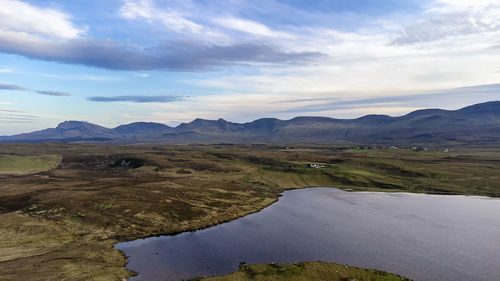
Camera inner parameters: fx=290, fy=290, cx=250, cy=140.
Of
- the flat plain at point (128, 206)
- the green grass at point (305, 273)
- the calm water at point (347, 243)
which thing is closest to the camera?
the green grass at point (305, 273)

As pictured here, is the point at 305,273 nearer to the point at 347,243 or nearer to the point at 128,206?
the point at 347,243

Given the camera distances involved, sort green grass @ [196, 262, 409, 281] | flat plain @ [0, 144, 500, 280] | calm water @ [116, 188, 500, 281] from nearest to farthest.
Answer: green grass @ [196, 262, 409, 281], calm water @ [116, 188, 500, 281], flat plain @ [0, 144, 500, 280]

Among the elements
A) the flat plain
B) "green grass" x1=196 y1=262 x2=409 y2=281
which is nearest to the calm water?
"green grass" x1=196 y1=262 x2=409 y2=281

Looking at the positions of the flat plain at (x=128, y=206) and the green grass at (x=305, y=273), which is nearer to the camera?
the green grass at (x=305, y=273)

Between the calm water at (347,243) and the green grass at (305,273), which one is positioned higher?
the green grass at (305,273)

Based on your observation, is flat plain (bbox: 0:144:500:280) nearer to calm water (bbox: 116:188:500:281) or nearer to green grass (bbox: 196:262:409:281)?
calm water (bbox: 116:188:500:281)

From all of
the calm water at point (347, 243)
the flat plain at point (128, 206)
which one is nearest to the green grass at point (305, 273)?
the calm water at point (347, 243)

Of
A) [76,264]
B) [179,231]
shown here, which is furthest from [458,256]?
[76,264]

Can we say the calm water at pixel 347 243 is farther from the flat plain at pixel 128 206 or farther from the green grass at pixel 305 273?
the flat plain at pixel 128 206
